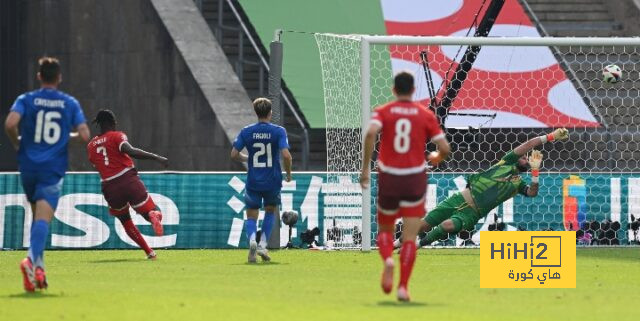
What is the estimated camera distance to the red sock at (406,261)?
12.1 meters

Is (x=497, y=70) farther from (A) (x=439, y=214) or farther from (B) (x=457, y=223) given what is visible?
(B) (x=457, y=223)

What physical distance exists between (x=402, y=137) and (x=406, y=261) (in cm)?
99

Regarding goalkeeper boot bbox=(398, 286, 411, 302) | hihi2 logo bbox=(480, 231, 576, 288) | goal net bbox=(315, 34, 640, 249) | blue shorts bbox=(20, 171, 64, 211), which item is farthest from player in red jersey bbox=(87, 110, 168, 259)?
goalkeeper boot bbox=(398, 286, 411, 302)

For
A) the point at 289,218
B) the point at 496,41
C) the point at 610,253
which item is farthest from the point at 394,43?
the point at 610,253

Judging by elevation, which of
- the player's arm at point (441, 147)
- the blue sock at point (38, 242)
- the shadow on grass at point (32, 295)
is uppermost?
the player's arm at point (441, 147)

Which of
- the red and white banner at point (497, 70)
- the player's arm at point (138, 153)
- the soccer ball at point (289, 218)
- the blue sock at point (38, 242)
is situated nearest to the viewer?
the blue sock at point (38, 242)

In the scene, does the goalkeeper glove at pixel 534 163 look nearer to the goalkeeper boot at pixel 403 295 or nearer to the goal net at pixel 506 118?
the goal net at pixel 506 118

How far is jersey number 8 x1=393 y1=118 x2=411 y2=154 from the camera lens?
12391 millimetres

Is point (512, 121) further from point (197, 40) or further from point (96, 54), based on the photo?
point (96, 54)

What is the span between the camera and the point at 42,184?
1309 centimetres

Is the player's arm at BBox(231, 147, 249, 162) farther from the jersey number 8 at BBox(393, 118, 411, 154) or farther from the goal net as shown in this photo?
the jersey number 8 at BBox(393, 118, 411, 154)

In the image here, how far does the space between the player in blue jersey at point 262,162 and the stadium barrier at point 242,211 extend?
193 inches

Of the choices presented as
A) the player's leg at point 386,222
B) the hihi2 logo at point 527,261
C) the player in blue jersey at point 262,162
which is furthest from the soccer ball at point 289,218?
the player's leg at point 386,222

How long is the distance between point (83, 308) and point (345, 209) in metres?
11.4
